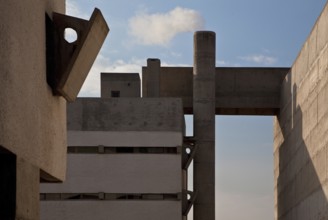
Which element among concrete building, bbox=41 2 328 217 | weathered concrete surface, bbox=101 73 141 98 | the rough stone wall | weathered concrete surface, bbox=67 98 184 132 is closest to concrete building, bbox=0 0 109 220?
the rough stone wall

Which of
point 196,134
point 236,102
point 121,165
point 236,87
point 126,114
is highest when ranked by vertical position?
point 236,87

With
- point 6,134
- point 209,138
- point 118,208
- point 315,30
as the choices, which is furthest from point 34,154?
point 209,138

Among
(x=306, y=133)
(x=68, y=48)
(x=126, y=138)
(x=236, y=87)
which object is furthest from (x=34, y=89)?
(x=236, y=87)

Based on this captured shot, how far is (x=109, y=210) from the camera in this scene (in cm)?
3650

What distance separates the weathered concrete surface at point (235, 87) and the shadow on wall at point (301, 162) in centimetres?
136

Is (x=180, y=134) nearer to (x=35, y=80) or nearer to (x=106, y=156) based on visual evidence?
(x=106, y=156)

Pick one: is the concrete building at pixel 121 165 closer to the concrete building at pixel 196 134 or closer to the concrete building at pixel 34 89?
the concrete building at pixel 196 134

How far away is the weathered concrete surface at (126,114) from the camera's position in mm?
37312

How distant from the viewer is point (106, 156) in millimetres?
37094

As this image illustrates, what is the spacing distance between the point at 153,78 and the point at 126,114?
3059 millimetres

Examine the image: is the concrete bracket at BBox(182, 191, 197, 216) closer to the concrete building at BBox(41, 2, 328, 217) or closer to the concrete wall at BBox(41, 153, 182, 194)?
the concrete building at BBox(41, 2, 328, 217)

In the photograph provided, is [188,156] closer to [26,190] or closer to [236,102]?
[236,102]

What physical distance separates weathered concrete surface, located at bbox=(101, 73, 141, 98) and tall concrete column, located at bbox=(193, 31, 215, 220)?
335 centimetres

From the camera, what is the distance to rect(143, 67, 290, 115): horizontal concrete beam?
4019 centimetres
